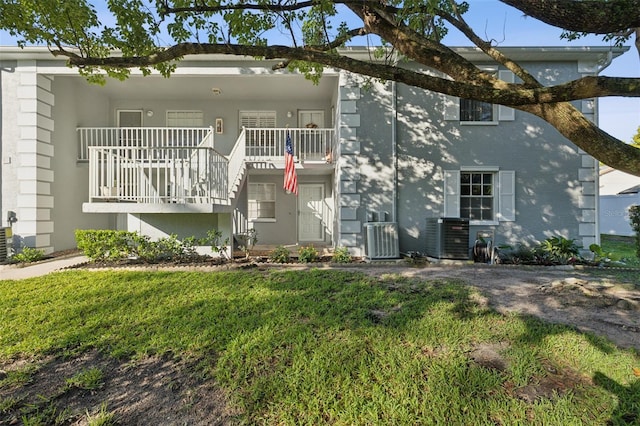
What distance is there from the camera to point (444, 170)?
8.59 m

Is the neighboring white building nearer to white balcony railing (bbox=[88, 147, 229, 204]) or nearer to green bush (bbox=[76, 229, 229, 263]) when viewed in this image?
white balcony railing (bbox=[88, 147, 229, 204])

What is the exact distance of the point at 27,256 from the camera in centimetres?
727

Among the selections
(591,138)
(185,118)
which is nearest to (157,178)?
(185,118)

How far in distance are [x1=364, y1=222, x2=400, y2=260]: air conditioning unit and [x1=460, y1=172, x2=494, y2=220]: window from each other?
234 cm

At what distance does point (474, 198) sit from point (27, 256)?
11409 mm

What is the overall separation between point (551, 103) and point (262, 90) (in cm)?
869

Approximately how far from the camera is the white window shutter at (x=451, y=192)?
337 inches

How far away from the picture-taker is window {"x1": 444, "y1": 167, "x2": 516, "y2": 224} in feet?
27.9

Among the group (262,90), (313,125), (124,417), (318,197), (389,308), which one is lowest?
(124,417)

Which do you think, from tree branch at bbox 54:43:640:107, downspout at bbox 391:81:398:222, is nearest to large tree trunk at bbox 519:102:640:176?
tree branch at bbox 54:43:640:107

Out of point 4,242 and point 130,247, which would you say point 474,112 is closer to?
point 130,247

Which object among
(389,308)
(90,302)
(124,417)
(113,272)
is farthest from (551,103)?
(113,272)

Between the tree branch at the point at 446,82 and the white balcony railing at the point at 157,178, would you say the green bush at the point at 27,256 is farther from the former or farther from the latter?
the tree branch at the point at 446,82

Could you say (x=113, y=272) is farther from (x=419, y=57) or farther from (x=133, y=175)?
(x=419, y=57)
